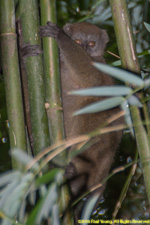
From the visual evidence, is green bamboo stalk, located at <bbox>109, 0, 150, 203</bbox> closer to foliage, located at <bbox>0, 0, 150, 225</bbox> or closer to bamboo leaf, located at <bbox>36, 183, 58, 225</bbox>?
foliage, located at <bbox>0, 0, 150, 225</bbox>

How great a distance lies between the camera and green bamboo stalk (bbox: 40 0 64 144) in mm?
1945

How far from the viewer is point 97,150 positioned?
3.29 metres

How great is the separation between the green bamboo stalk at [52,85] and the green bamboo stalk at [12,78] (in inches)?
7.4

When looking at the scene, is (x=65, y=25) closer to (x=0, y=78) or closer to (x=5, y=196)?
(x=0, y=78)

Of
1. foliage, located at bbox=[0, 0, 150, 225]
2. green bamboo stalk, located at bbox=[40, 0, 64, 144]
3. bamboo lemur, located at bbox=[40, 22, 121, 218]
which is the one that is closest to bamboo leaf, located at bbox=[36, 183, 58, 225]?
foliage, located at bbox=[0, 0, 150, 225]

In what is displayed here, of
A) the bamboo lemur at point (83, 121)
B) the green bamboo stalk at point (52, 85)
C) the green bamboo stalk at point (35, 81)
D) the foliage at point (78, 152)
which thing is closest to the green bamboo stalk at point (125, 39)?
the foliage at point (78, 152)

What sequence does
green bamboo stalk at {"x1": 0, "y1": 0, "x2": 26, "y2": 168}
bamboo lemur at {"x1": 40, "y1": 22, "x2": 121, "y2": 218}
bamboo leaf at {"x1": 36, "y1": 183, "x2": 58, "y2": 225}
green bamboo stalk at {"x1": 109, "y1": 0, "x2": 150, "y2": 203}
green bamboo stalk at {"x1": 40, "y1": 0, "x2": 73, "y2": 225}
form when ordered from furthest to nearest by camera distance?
bamboo lemur at {"x1": 40, "y1": 22, "x2": 121, "y2": 218}
green bamboo stalk at {"x1": 40, "y1": 0, "x2": 73, "y2": 225}
green bamboo stalk at {"x1": 0, "y1": 0, "x2": 26, "y2": 168}
green bamboo stalk at {"x1": 109, "y1": 0, "x2": 150, "y2": 203}
bamboo leaf at {"x1": 36, "y1": 183, "x2": 58, "y2": 225}

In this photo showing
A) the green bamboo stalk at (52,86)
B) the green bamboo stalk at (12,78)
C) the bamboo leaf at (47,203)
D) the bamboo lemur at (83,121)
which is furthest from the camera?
the bamboo lemur at (83,121)

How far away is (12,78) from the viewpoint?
1896mm

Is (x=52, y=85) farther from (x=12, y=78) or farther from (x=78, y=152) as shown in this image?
(x=78, y=152)

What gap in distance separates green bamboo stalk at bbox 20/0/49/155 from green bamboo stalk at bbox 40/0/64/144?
5 centimetres

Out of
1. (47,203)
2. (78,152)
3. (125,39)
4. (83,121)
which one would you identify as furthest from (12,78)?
(83,121)

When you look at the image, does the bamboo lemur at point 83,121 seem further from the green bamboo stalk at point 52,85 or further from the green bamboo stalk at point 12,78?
the green bamboo stalk at point 12,78

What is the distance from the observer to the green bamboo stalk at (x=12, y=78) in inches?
71.9
